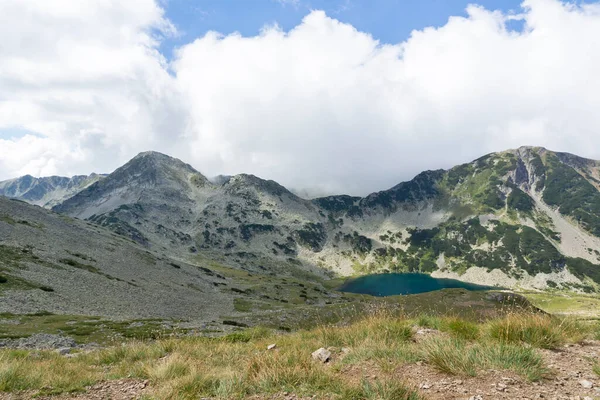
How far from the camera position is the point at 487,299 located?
288ft

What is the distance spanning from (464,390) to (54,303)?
215 feet

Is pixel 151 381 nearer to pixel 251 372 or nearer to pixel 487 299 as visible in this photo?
pixel 251 372

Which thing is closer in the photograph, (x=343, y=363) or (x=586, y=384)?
(x=586, y=384)

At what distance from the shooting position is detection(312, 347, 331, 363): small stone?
9.34 metres

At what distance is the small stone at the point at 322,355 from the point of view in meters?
9.34

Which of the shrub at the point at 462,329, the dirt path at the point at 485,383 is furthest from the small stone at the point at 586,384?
the shrub at the point at 462,329

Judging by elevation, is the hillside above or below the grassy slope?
below

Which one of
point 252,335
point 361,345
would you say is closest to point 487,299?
point 252,335

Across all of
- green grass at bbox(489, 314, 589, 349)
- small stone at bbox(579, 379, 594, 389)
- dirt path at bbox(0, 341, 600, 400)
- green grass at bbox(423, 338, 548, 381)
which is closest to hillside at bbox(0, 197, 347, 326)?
dirt path at bbox(0, 341, 600, 400)

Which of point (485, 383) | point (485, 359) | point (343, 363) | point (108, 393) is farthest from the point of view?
point (343, 363)

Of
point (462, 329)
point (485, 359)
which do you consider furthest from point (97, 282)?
point (485, 359)

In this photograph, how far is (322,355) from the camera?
9508 millimetres

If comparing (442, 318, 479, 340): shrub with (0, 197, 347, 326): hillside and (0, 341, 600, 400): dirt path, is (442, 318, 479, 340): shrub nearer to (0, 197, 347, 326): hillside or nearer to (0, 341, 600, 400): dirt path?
(0, 341, 600, 400): dirt path

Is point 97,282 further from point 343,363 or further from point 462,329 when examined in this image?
point 462,329
